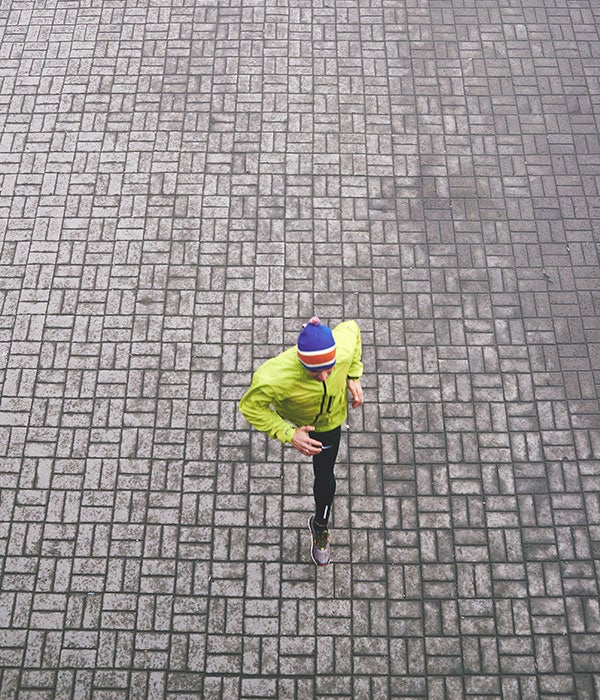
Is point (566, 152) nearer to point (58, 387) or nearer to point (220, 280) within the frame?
point (220, 280)

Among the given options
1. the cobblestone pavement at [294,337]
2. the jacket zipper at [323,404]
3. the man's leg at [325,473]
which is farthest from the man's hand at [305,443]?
the cobblestone pavement at [294,337]

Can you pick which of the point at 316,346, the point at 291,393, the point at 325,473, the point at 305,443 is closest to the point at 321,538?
the point at 325,473

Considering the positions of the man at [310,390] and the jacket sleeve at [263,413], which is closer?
the man at [310,390]

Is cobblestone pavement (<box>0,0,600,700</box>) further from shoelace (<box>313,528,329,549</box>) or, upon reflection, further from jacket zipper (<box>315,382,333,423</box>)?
jacket zipper (<box>315,382,333,423</box>)

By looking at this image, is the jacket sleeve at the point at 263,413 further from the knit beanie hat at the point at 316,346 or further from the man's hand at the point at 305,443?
the knit beanie hat at the point at 316,346

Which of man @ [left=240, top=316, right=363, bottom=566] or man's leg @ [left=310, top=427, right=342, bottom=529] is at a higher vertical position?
man @ [left=240, top=316, right=363, bottom=566]

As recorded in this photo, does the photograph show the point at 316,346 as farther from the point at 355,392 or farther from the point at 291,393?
the point at 355,392

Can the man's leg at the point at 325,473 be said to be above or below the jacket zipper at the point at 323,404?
below

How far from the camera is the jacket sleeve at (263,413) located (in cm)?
443

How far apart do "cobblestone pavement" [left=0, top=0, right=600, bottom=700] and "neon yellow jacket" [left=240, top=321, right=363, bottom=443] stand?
4.62 feet

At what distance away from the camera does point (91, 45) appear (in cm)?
826

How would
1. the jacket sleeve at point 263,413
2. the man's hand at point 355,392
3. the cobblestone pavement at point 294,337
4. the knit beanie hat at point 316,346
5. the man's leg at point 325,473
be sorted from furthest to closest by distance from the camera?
the cobblestone pavement at point 294,337 < the man's leg at point 325,473 < the man's hand at point 355,392 < the jacket sleeve at point 263,413 < the knit beanie hat at point 316,346

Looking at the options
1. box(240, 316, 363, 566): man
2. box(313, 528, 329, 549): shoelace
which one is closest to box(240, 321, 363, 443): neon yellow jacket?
box(240, 316, 363, 566): man

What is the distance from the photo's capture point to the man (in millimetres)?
4176
